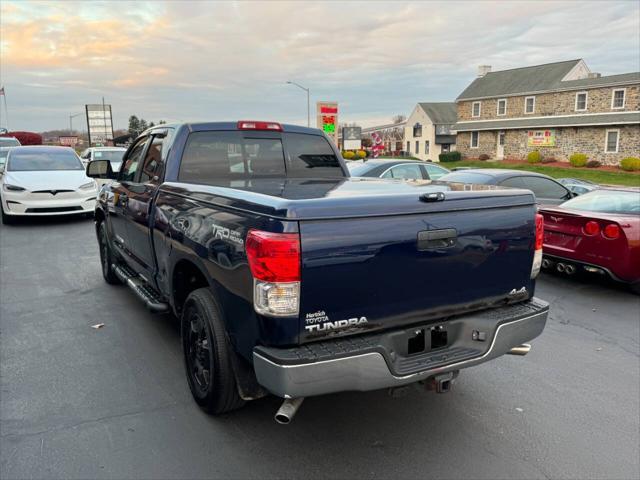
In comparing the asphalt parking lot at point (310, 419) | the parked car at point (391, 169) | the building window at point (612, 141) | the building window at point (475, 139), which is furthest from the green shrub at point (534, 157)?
the asphalt parking lot at point (310, 419)

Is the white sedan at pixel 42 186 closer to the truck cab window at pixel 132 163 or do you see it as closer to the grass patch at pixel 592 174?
the truck cab window at pixel 132 163

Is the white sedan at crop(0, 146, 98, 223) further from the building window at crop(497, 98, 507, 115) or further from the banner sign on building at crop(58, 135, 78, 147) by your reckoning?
the building window at crop(497, 98, 507, 115)

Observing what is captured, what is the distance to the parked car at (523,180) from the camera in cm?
877

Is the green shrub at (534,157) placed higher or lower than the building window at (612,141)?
lower

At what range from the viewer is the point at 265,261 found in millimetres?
2490

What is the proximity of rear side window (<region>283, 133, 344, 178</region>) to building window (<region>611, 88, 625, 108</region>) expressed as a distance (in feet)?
144

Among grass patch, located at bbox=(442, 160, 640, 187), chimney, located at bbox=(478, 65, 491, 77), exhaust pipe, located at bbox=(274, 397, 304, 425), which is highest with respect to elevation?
chimney, located at bbox=(478, 65, 491, 77)

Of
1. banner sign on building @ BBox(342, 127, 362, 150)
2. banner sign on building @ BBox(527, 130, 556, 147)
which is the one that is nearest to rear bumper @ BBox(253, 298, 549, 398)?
banner sign on building @ BBox(527, 130, 556, 147)

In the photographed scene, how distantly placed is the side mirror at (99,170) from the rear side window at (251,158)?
6.36 feet

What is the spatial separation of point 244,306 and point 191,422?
3.79ft

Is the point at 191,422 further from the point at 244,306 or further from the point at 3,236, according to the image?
the point at 3,236

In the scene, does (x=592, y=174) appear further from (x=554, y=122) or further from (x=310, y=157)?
(x=310, y=157)

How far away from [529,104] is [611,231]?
155ft

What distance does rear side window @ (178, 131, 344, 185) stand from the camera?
4312 mm
